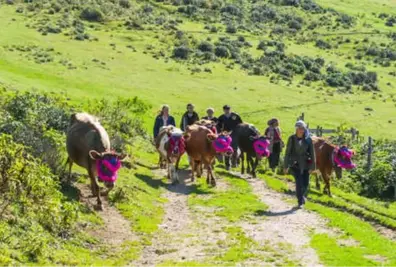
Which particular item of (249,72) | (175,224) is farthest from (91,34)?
(175,224)

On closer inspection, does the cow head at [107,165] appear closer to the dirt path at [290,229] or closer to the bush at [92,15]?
the dirt path at [290,229]

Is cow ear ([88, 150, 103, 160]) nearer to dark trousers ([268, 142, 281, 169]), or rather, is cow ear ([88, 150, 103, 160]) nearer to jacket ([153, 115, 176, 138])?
jacket ([153, 115, 176, 138])

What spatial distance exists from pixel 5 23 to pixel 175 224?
57.2m

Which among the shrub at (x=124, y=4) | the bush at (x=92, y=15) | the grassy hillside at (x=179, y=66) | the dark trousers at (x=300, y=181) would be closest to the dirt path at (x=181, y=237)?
the dark trousers at (x=300, y=181)

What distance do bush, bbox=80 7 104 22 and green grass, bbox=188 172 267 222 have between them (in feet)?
196

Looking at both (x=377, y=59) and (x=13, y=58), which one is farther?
(x=377, y=59)

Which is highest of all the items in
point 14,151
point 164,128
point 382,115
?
point 14,151

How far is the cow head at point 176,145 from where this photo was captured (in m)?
22.4

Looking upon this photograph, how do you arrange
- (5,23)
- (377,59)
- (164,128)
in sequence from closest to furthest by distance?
(164,128) → (5,23) → (377,59)

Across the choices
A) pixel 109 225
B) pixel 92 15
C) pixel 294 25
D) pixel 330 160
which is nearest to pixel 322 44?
pixel 294 25

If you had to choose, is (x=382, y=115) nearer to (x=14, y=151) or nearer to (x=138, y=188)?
(x=138, y=188)

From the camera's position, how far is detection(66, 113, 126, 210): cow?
1705 centimetres

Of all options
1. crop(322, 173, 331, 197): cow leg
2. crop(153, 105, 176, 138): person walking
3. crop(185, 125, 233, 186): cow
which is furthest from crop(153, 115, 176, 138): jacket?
crop(322, 173, 331, 197): cow leg

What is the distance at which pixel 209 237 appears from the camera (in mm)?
Answer: 15984
